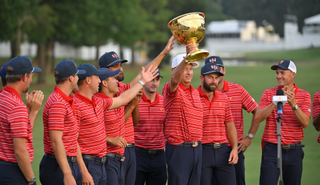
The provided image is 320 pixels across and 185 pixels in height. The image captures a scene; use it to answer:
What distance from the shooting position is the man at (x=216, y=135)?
5.33 meters

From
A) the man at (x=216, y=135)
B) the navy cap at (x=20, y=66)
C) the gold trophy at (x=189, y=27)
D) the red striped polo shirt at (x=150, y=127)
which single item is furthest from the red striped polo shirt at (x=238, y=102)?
the navy cap at (x=20, y=66)

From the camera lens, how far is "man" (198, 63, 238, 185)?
17.5ft

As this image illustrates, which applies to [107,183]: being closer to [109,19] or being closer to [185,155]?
[185,155]

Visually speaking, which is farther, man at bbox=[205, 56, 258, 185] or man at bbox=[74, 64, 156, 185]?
man at bbox=[205, 56, 258, 185]

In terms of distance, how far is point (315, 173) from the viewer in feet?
29.0

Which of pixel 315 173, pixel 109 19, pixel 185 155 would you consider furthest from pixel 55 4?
pixel 185 155

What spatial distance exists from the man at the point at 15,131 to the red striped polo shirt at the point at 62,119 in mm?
232

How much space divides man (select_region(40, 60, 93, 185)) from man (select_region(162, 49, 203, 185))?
4.44 feet

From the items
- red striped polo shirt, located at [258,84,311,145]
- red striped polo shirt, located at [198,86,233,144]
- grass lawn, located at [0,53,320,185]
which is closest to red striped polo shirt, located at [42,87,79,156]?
red striped polo shirt, located at [198,86,233,144]

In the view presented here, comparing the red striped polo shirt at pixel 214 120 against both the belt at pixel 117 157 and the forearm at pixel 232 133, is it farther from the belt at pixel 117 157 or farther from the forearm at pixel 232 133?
the belt at pixel 117 157

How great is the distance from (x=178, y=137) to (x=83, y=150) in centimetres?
135

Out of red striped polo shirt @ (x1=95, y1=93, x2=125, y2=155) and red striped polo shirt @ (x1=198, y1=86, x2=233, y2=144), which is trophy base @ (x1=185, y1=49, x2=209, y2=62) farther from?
red striped polo shirt @ (x1=198, y1=86, x2=233, y2=144)

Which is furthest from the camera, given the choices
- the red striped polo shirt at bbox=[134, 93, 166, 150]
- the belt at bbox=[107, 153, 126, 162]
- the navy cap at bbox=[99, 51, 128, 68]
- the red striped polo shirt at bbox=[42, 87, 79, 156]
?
the red striped polo shirt at bbox=[134, 93, 166, 150]

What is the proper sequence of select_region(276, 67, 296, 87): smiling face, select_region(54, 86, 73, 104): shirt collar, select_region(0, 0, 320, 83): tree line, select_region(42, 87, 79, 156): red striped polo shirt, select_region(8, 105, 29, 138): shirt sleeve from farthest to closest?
select_region(0, 0, 320, 83): tree line, select_region(276, 67, 296, 87): smiling face, select_region(54, 86, 73, 104): shirt collar, select_region(42, 87, 79, 156): red striped polo shirt, select_region(8, 105, 29, 138): shirt sleeve
